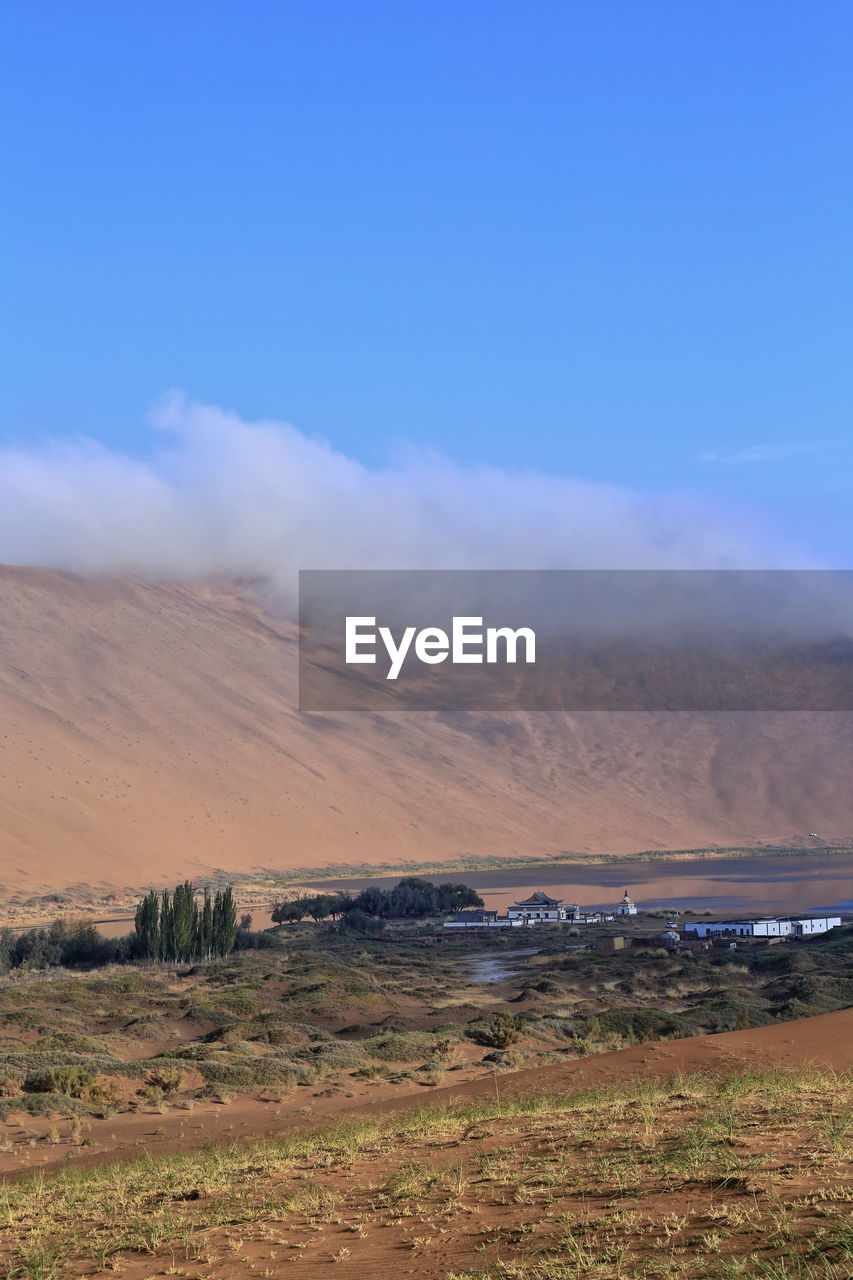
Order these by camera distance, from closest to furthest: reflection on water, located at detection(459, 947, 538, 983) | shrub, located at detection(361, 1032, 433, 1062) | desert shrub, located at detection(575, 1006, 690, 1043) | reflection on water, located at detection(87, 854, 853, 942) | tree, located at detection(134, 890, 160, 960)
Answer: shrub, located at detection(361, 1032, 433, 1062), desert shrub, located at detection(575, 1006, 690, 1043), reflection on water, located at detection(459, 947, 538, 983), tree, located at detection(134, 890, 160, 960), reflection on water, located at detection(87, 854, 853, 942)

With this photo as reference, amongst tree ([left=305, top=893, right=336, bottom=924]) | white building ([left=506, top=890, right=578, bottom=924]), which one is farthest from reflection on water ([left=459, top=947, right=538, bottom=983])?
tree ([left=305, top=893, right=336, bottom=924])

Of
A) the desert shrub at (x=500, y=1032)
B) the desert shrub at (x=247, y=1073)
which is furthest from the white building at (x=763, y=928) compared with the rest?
the desert shrub at (x=247, y=1073)

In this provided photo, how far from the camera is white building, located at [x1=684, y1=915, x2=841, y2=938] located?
164 feet

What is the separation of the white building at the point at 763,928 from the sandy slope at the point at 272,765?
4005 centimetres

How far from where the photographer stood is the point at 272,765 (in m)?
108

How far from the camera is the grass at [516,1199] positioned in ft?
20.9

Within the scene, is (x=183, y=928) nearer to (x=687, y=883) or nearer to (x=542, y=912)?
(x=542, y=912)

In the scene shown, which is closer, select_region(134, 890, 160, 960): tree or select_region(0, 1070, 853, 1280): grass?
select_region(0, 1070, 853, 1280): grass

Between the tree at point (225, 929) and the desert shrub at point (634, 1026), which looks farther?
the tree at point (225, 929)

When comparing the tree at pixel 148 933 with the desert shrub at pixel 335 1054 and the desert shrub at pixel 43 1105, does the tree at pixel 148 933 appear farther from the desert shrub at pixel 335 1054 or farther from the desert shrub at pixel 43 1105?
the desert shrub at pixel 43 1105

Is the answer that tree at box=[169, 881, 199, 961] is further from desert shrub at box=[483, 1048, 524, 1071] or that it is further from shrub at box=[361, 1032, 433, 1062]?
desert shrub at box=[483, 1048, 524, 1071]

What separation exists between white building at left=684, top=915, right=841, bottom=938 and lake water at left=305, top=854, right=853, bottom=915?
8.11 m

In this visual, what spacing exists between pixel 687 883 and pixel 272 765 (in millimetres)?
40175

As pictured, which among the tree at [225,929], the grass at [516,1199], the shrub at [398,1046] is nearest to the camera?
the grass at [516,1199]
